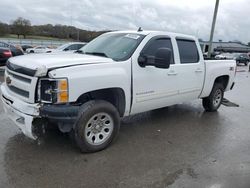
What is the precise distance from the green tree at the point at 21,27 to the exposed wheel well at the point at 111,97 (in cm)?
7486

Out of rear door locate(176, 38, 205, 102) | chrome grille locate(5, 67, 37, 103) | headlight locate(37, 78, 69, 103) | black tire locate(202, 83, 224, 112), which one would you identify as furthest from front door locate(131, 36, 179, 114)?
black tire locate(202, 83, 224, 112)

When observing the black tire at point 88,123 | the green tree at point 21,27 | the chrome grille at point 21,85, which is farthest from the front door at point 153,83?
the green tree at point 21,27

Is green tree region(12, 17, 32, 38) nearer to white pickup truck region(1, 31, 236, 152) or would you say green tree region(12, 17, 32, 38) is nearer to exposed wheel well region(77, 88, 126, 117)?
white pickup truck region(1, 31, 236, 152)

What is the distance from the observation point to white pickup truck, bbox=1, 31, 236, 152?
3.65 m

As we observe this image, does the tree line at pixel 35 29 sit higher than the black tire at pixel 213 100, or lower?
higher

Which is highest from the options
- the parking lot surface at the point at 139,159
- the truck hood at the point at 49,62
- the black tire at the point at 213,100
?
the truck hood at the point at 49,62

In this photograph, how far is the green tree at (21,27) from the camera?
238ft

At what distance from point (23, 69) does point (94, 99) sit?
3.72 feet

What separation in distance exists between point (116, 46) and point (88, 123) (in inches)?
63.8

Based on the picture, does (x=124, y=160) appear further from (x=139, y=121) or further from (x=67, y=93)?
(x=139, y=121)

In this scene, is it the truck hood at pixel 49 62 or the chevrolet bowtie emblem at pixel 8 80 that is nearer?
the truck hood at pixel 49 62

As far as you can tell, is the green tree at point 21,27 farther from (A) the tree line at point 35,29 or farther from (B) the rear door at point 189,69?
(B) the rear door at point 189,69

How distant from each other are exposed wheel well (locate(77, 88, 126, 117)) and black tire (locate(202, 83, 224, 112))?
3238 millimetres

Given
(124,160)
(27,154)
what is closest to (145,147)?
(124,160)
